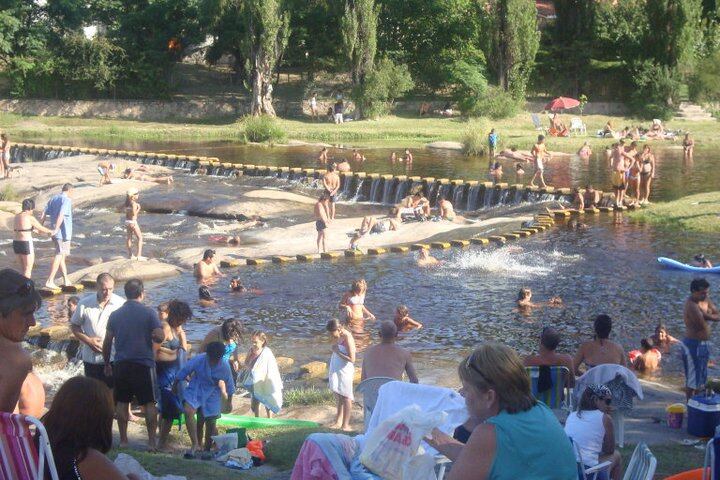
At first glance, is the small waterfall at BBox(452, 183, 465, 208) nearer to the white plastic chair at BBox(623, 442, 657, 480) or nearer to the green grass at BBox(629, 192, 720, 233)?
the green grass at BBox(629, 192, 720, 233)

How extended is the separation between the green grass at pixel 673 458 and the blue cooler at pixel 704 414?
17.1 inches

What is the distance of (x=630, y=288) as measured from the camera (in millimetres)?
18125

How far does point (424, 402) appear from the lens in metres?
5.86

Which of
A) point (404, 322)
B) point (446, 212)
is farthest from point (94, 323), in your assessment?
point (446, 212)

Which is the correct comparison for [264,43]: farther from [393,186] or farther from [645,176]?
[645,176]

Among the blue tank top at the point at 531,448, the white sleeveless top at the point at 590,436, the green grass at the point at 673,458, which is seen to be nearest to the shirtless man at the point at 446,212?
the green grass at the point at 673,458

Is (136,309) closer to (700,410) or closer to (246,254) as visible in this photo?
(700,410)

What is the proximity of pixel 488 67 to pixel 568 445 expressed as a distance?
4837 cm

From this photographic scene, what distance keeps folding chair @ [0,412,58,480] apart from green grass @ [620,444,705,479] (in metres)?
5.14

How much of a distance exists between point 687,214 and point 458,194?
7.37m

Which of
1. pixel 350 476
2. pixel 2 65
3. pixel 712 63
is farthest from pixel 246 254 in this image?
pixel 2 65

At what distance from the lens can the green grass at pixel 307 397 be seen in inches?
460

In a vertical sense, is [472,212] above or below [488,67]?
below

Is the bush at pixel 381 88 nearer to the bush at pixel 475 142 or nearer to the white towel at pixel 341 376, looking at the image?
the bush at pixel 475 142
